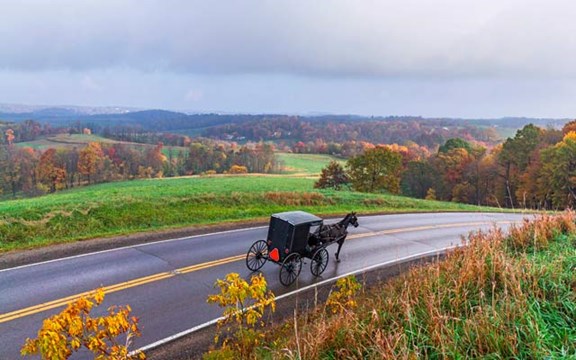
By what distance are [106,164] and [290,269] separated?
76.2m

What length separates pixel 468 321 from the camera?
13.1 ft

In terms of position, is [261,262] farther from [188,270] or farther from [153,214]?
[153,214]

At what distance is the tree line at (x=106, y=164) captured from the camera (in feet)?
230

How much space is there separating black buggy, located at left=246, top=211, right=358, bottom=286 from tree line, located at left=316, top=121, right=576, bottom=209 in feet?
96.9

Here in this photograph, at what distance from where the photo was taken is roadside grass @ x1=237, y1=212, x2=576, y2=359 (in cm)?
379

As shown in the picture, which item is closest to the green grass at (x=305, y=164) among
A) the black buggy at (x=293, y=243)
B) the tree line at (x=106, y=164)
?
the tree line at (x=106, y=164)

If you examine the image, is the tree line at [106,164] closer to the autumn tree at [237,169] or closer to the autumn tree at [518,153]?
the autumn tree at [237,169]

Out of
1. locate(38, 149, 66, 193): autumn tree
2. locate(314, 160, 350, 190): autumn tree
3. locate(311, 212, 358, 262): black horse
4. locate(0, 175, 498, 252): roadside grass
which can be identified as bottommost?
locate(38, 149, 66, 193): autumn tree

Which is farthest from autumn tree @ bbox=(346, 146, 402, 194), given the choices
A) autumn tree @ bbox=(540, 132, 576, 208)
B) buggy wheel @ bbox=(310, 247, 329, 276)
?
buggy wheel @ bbox=(310, 247, 329, 276)

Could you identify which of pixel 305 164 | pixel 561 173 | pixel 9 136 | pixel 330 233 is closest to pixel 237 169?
pixel 305 164

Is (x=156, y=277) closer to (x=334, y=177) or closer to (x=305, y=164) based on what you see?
(x=334, y=177)

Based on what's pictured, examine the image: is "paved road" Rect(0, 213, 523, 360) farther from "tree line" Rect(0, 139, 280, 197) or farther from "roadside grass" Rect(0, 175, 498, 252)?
"tree line" Rect(0, 139, 280, 197)

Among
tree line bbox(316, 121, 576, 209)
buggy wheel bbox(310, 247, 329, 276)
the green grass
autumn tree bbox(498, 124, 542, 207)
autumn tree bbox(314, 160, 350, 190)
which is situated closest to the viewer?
buggy wheel bbox(310, 247, 329, 276)

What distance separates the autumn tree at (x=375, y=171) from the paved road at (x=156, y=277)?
31.4 m
